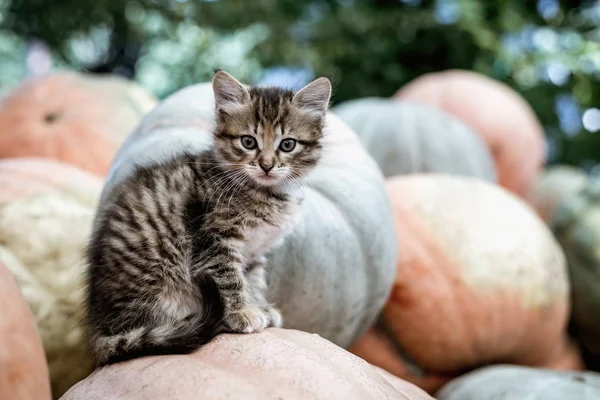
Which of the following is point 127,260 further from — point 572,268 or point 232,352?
point 572,268

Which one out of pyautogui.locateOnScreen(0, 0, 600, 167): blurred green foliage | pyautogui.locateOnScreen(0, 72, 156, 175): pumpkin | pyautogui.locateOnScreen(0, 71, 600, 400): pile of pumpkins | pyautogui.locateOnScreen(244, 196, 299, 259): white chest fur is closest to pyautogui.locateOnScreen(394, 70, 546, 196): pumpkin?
pyautogui.locateOnScreen(0, 0, 600, 167): blurred green foliage

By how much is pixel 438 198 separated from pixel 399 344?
0.62 m

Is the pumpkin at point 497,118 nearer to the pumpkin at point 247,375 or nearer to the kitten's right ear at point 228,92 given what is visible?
the kitten's right ear at point 228,92

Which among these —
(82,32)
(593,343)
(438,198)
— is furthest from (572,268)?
(82,32)

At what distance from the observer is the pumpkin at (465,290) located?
8.73 ft

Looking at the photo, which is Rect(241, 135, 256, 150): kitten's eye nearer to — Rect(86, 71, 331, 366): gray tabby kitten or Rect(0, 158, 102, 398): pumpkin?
Rect(86, 71, 331, 366): gray tabby kitten

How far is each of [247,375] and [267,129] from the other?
28.1 inches

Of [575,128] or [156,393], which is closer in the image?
[156,393]

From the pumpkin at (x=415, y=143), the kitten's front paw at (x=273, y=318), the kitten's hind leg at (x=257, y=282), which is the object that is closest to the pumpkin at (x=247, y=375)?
the kitten's front paw at (x=273, y=318)

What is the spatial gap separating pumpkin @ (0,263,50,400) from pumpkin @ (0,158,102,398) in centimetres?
42

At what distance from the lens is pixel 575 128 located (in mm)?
4961

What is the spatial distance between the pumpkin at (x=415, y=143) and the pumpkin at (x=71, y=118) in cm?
119

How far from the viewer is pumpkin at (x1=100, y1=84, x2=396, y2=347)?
217 centimetres

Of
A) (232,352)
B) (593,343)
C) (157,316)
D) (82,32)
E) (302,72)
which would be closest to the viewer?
(232,352)
